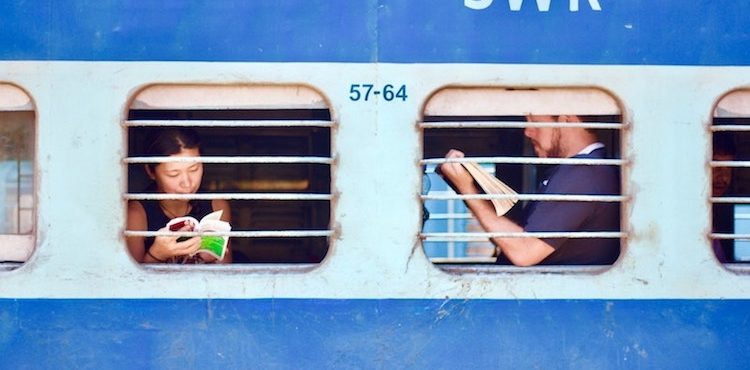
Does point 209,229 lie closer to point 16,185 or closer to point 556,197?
point 16,185

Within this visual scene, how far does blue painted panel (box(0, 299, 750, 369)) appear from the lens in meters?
2.93

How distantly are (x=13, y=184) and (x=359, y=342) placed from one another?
46.4 inches

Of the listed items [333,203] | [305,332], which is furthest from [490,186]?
[305,332]

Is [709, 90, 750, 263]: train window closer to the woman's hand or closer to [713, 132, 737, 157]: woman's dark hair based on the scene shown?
[713, 132, 737, 157]: woman's dark hair

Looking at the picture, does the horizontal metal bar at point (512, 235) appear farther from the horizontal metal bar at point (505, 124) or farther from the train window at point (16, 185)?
the train window at point (16, 185)

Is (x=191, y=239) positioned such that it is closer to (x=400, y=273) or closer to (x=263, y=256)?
(x=400, y=273)

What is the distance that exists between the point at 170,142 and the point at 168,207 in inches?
9.3

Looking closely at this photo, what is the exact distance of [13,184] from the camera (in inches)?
121

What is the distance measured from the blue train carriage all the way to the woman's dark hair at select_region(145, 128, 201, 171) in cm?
14

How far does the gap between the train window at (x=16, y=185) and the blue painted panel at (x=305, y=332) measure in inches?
7.4

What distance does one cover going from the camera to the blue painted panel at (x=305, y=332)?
293 centimetres

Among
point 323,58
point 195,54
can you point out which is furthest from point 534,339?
point 195,54

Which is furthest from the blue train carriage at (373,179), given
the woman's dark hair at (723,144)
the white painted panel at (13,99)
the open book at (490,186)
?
the woman's dark hair at (723,144)

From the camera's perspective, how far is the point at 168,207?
3201 millimetres
